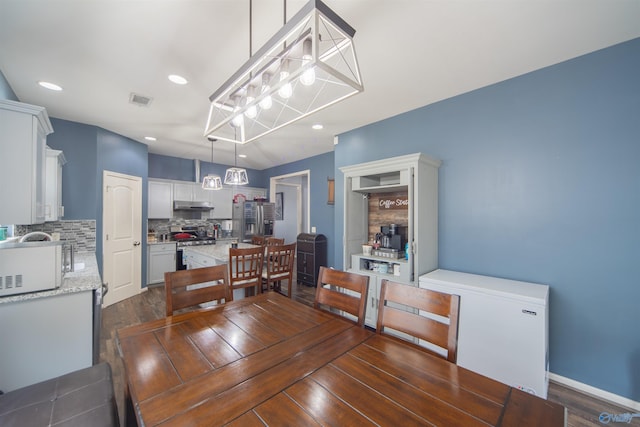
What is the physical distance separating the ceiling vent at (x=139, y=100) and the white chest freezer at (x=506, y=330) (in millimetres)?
3775

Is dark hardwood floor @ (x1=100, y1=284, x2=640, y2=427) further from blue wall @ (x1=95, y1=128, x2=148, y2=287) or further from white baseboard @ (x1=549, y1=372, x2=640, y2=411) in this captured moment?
blue wall @ (x1=95, y1=128, x2=148, y2=287)

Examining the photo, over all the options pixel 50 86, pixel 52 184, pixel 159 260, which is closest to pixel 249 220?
pixel 159 260

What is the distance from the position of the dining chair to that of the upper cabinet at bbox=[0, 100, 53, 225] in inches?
81.1

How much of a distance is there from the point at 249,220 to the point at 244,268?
138 inches

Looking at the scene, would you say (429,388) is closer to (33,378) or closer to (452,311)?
(452,311)

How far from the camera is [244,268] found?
294cm

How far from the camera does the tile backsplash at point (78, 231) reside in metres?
3.59

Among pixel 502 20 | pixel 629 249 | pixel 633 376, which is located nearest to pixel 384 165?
pixel 502 20

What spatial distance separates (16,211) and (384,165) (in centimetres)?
321

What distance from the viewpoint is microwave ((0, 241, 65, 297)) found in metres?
1.68

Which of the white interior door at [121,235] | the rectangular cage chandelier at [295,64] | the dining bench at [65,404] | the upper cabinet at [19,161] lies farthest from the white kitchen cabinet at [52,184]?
the rectangular cage chandelier at [295,64]

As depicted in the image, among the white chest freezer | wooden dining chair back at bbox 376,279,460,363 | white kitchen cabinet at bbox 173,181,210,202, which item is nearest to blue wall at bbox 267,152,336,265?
white kitchen cabinet at bbox 173,181,210,202

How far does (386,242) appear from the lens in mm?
3168

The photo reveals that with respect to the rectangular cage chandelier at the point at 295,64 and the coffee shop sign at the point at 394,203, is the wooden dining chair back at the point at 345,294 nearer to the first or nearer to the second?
the rectangular cage chandelier at the point at 295,64
